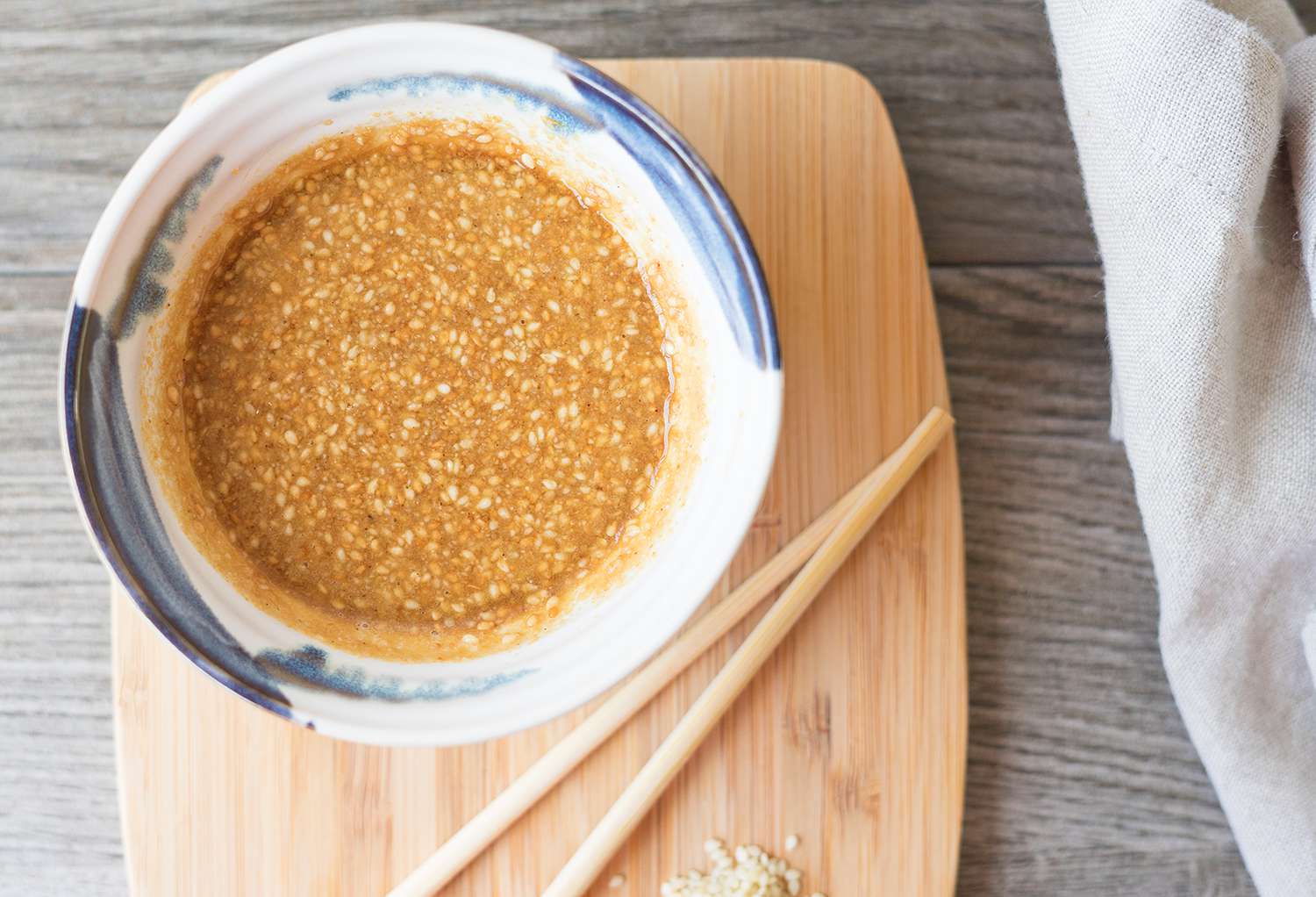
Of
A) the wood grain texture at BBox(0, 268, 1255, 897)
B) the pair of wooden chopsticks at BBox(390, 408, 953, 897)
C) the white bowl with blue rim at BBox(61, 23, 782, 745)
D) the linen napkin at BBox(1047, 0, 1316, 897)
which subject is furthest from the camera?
the wood grain texture at BBox(0, 268, 1255, 897)

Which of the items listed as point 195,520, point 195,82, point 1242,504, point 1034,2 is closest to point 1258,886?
point 1242,504

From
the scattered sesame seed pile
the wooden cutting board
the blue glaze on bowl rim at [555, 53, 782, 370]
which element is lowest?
the scattered sesame seed pile

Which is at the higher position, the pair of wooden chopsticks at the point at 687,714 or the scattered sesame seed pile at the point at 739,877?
the pair of wooden chopsticks at the point at 687,714

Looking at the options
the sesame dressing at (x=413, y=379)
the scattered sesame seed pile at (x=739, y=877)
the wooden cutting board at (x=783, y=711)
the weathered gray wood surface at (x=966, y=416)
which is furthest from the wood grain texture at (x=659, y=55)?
the scattered sesame seed pile at (x=739, y=877)

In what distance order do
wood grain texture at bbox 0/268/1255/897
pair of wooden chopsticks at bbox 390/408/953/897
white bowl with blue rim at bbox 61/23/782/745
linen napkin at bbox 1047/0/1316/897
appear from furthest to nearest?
1. wood grain texture at bbox 0/268/1255/897
2. pair of wooden chopsticks at bbox 390/408/953/897
3. linen napkin at bbox 1047/0/1316/897
4. white bowl with blue rim at bbox 61/23/782/745

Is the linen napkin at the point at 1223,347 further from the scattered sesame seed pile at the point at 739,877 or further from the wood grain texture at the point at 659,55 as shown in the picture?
the scattered sesame seed pile at the point at 739,877

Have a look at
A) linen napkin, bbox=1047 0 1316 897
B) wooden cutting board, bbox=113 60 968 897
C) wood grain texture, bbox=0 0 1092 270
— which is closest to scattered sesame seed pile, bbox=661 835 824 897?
wooden cutting board, bbox=113 60 968 897

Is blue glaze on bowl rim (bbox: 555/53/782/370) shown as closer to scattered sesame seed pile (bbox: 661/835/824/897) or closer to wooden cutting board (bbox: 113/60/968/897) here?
wooden cutting board (bbox: 113/60/968/897)
